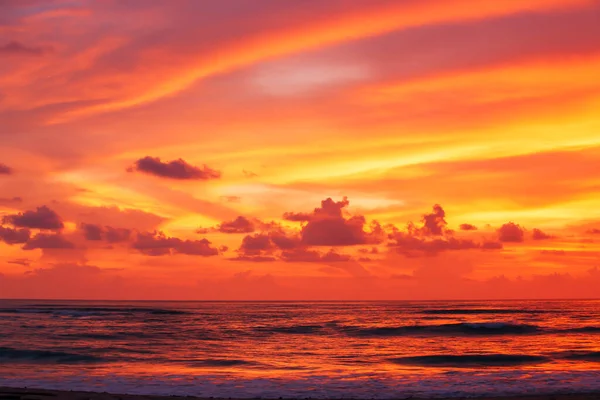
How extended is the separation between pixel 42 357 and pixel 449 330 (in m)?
42.2

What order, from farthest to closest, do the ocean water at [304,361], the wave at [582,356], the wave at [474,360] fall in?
the wave at [582,356], the wave at [474,360], the ocean water at [304,361]

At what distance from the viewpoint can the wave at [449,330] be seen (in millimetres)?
61062

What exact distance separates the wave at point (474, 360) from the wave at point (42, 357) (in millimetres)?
20101

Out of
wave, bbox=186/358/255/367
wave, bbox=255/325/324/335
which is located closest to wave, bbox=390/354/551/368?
wave, bbox=186/358/255/367

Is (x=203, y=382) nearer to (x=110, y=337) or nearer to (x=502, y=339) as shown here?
(x=110, y=337)

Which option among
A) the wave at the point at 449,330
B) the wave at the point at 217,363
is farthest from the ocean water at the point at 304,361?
the wave at the point at 449,330

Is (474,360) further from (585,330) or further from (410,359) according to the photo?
(585,330)

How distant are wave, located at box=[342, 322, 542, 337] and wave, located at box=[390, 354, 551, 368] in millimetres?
18663

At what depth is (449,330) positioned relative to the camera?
64188 mm

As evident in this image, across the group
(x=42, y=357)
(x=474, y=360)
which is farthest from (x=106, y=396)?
(x=474, y=360)

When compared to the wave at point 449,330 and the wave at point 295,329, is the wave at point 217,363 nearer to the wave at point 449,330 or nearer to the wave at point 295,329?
the wave at point 295,329

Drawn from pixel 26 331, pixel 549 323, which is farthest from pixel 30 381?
pixel 549 323

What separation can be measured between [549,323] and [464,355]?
1431 inches

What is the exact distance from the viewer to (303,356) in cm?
3906
